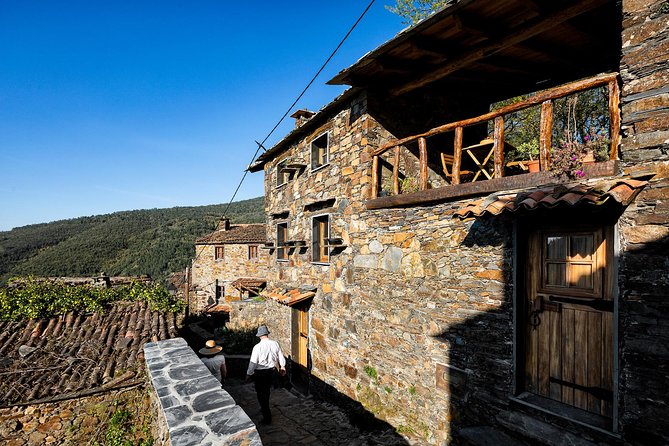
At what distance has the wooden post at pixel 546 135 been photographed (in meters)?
3.96

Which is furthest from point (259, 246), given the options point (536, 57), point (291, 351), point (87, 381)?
point (536, 57)

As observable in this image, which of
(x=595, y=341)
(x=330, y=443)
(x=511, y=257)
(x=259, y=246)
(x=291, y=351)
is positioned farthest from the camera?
(x=259, y=246)

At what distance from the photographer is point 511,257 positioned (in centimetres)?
414

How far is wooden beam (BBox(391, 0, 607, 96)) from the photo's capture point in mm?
4165

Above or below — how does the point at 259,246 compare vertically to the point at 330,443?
above

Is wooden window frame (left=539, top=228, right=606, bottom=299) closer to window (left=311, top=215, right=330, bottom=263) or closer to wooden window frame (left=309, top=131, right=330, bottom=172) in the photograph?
window (left=311, top=215, right=330, bottom=263)

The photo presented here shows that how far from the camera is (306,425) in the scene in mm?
6434

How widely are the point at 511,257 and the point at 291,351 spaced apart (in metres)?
6.88

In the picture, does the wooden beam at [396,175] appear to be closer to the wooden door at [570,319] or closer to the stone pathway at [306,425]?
the wooden door at [570,319]

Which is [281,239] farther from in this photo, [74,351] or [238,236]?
[238,236]

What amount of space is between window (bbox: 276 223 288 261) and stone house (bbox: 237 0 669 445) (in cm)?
220

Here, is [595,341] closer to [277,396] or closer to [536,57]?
[536,57]

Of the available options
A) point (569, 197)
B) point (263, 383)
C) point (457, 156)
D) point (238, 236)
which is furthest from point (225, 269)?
point (569, 197)

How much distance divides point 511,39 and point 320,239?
5516 mm
